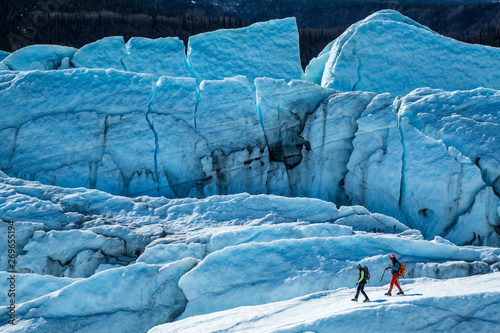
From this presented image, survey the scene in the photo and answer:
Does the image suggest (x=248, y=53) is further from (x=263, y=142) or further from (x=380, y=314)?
(x=380, y=314)

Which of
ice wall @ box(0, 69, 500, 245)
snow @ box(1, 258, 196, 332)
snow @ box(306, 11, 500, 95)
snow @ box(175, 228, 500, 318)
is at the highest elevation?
snow @ box(306, 11, 500, 95)

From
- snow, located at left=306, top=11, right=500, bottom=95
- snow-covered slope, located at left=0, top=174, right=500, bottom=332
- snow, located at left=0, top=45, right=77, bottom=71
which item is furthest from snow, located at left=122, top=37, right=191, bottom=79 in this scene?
snow-covered slope, located at left=0, top=174, right=500, bottom=332

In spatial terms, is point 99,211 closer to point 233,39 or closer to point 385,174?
point 385,174

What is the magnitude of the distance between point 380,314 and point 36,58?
1315 centimetres

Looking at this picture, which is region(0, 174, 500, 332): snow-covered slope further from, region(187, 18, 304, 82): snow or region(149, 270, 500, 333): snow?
region(187, 18, 304, 82): snow

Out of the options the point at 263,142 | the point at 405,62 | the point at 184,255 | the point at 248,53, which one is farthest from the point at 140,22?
the point at 184,255

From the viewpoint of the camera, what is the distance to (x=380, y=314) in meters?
6.83

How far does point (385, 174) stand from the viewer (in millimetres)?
11727

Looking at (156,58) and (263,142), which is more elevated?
(156,58)

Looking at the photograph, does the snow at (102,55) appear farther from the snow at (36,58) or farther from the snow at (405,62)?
the snow at (405,62)

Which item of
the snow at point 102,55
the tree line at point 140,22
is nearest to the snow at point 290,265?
the snow at point 102,55

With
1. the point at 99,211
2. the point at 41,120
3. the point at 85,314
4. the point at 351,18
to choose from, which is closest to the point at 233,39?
the point at 41,120

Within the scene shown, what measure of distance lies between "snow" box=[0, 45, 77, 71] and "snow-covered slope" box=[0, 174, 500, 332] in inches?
242

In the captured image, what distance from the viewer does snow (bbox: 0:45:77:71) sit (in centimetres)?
1564
